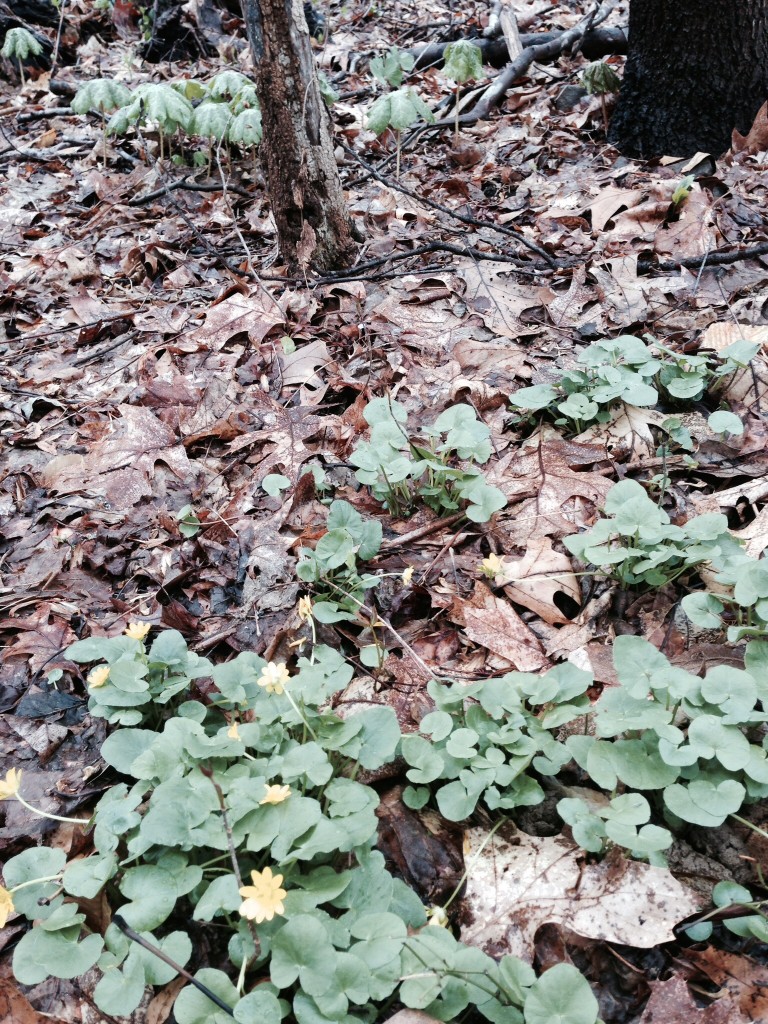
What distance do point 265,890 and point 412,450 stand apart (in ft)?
4.67

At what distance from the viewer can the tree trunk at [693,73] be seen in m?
3.65

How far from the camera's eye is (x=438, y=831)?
155cm

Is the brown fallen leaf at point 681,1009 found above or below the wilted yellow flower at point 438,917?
below

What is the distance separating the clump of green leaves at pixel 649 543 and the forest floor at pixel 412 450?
0.06m

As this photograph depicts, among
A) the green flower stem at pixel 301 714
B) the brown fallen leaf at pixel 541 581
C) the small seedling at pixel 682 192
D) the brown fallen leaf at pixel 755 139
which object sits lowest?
the brown fallen leaf at pixel 541 581

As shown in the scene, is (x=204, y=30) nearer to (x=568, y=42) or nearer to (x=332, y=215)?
(x=568, y=42)

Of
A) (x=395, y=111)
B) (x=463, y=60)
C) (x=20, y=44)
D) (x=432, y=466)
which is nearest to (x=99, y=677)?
(x=432, y=466)

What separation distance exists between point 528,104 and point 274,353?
3646 millimetres

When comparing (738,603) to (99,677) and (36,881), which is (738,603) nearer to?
(99,677)

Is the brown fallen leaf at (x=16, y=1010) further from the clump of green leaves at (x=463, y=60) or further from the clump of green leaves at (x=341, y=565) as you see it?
the clump of green leaves at (x=463, y=60)

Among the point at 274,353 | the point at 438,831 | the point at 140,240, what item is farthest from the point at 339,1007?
the point at 140,240

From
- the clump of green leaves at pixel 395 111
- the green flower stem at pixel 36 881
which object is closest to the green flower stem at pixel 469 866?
the green flower stem at pixel 36 881

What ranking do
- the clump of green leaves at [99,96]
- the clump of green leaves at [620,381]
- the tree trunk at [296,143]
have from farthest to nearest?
the clump of green leaves at [99,96] → the tree trunk at [296,143] → the clump of green leaves at [620,381]

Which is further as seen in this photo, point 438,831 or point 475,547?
point 475,547
